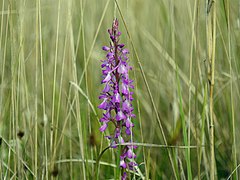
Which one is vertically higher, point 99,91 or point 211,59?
point 211,59

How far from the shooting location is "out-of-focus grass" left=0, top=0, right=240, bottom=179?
1.87 metres

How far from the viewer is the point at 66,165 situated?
231 centimetres

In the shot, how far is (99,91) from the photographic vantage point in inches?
128

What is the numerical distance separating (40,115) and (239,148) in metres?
1.49

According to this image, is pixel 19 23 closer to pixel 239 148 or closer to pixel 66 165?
pixel 66 165

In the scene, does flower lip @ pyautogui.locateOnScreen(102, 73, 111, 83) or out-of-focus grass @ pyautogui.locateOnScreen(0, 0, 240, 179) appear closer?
flower lip @ pyautogui.locateOnScreen(102, 73, 111, 83)

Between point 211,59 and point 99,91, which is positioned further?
point 99,91

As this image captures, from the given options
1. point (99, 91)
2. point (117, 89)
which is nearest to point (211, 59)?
point (117, 89)

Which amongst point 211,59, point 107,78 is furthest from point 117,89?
point 211,59

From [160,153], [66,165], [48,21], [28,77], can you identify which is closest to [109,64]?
[66,165]

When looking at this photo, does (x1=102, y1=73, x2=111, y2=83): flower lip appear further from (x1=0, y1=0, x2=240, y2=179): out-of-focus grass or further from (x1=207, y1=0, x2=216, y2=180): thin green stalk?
(x1=207, y1=0, x2=216, y2=180): thin green stalk

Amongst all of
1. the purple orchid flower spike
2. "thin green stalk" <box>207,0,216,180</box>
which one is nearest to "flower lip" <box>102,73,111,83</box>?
the purple orchid flower spike

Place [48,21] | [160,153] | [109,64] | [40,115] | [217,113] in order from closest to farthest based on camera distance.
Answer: [109,64] → [160,153] → [217,113] → [40,115] → [48,21]

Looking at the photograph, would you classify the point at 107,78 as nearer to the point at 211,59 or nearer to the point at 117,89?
the point at 117,89
